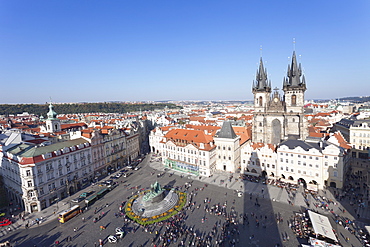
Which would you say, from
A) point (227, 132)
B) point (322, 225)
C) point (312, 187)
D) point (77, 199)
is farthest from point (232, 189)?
point (77, 199)

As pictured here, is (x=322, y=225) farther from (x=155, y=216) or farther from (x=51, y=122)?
(x=51, y=122)

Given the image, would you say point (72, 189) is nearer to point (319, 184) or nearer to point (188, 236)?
point (188, 236)

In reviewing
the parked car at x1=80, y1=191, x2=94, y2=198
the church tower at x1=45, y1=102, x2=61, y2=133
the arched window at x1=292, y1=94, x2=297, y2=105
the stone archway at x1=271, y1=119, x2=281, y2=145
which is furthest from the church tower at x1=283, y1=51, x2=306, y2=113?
the church tower at x1=45, y1=102, x2=61, y2=133

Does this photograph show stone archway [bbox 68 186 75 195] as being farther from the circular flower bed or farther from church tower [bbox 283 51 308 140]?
church tower [bbox 283 51 308 140]

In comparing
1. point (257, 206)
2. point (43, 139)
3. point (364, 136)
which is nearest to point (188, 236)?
point (257, 206)

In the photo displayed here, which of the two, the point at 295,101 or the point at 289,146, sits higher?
the point at 295,101

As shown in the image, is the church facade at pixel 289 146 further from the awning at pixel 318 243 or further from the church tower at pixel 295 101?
the awning at pixel 318 243
